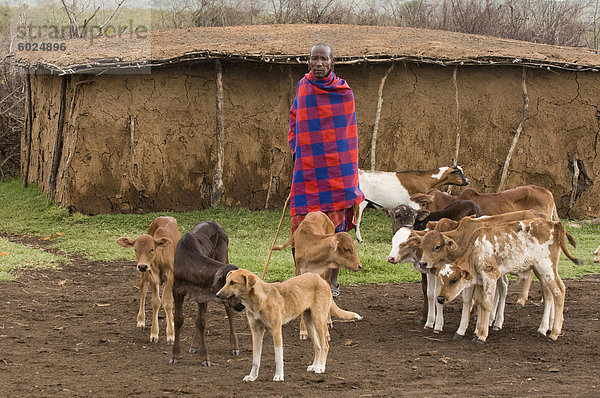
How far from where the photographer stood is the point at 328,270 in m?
7.48

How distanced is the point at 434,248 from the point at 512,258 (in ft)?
2.36

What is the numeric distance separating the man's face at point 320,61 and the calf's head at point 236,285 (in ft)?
8.93

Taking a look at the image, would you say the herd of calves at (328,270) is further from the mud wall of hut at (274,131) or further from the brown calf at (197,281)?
the mud wall of hut at (274,131)

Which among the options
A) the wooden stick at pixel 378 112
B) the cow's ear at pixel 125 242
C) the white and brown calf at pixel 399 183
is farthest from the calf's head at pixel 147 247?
the wooden stick at pixel 378 112

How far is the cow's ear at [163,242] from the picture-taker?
23.2ft

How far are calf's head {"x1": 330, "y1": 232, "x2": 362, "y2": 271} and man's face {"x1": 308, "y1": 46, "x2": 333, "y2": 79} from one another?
1.63 metres

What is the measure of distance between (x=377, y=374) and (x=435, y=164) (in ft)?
Answer: 28.4

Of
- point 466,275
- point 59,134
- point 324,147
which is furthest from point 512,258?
point 59,134

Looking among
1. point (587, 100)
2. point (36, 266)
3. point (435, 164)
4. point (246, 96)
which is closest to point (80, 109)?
point (246, 96)

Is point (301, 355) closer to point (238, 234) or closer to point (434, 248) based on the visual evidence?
point (434, 248)

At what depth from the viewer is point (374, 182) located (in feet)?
42.6

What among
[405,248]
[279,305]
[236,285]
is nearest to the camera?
[236,285]

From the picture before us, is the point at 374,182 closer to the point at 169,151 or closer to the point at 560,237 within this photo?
the point at 169,151

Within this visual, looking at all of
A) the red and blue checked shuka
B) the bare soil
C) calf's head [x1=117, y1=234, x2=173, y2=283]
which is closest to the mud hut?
the bare soil
